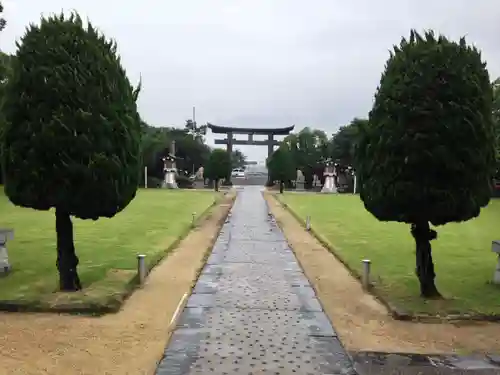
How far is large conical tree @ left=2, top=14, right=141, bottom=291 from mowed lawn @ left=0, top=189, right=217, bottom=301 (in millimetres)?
1567

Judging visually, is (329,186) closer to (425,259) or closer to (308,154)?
(308,154)

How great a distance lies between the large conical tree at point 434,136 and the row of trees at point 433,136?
0.01 metres

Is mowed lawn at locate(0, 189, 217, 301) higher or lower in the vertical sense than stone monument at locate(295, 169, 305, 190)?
lower

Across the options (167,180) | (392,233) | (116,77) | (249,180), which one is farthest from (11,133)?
(249,180)

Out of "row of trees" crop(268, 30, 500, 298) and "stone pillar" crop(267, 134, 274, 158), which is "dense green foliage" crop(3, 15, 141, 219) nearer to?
"row of trees" crop(268, 30, 500, 298)

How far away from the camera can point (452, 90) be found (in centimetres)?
740

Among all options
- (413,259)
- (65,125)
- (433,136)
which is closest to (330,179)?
(413,259)

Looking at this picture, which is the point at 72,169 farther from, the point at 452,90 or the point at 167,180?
the point at 167,180

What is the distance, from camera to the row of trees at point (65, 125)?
740cm

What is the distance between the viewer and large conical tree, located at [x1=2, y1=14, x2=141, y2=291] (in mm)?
7398

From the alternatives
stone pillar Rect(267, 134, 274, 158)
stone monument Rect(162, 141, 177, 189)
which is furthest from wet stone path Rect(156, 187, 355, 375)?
stone pillar Rect(267, 134, 274, 158)

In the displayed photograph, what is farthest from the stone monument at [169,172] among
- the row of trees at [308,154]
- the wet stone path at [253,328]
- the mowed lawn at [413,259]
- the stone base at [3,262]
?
the stone base at [3,262]

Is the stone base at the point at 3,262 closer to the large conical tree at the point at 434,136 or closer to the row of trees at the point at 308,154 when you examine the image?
the large conical tree at the point at 434,136

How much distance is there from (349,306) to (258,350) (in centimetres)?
263
